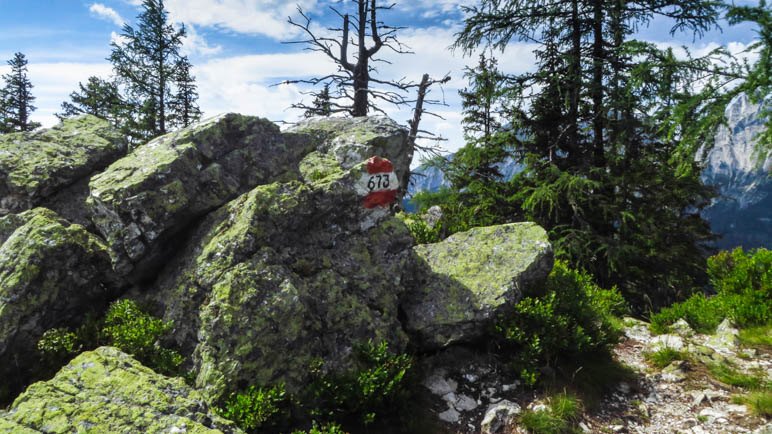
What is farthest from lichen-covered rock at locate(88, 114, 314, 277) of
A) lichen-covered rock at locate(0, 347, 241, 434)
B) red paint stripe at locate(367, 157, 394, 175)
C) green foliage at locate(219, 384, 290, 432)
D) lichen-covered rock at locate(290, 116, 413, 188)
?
green foliage at locate(219, 384, 290, 432)

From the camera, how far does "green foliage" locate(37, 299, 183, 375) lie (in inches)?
241

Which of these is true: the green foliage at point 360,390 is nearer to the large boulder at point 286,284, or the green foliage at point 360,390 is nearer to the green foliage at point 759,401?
the large boulder at point 286,284

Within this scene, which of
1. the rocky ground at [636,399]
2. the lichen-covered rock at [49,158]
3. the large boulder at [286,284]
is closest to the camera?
the large boulder at [286,284]

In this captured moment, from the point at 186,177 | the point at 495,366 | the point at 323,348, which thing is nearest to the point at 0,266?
the point at 186,177

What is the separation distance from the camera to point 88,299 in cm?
718

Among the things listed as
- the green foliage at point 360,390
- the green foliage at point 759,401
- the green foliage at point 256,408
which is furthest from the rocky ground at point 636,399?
the green foliage at point 256,408

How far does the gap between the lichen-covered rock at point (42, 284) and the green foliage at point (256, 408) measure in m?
3.79

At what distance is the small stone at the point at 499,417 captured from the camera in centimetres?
609

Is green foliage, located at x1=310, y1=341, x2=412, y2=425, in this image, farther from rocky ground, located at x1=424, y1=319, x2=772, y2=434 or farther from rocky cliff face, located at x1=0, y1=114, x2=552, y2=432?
rocky ground, located at x1=424, y1=319, x2=772, y2=434

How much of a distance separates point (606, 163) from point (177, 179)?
43.2 feet

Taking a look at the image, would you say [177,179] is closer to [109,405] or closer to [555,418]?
[109,405]

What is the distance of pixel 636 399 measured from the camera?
6.93 meters

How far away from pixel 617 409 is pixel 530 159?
961cm


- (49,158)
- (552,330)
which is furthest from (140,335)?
(552,330)
